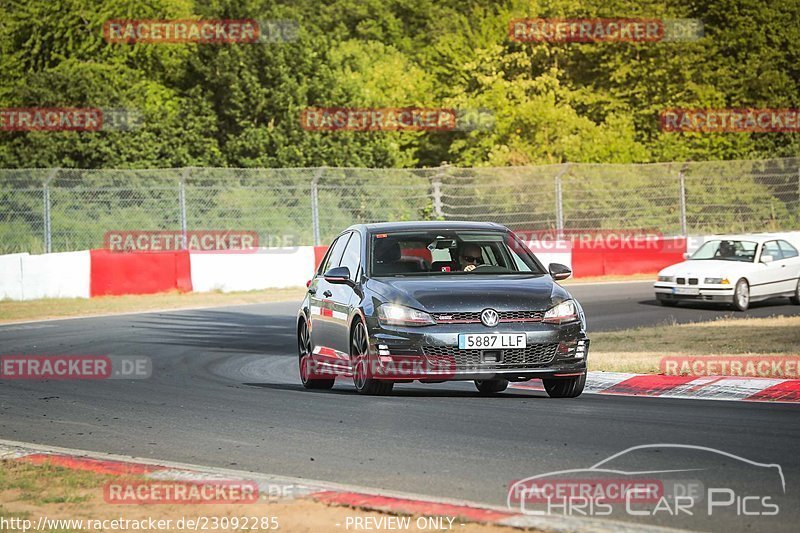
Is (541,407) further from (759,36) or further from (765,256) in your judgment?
(759,36)

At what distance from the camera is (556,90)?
170 feet

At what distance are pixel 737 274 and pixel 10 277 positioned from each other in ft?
45.5

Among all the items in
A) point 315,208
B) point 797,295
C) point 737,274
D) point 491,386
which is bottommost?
point 797,295

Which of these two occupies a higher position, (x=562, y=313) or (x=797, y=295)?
(x=562, y=313)

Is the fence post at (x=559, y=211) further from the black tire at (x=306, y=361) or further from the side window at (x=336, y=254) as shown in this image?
the black tire at (x=306, y=361)

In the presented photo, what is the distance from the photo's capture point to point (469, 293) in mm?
10344

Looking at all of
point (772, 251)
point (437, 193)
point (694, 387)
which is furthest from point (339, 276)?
point (437, 193)


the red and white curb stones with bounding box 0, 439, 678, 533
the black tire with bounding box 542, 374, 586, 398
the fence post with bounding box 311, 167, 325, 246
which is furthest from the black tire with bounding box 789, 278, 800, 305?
the red and white curb stones with bounding box 0, 439, 678, 533

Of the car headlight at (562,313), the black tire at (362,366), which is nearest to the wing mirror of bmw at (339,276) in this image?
the black tire at (362,366)

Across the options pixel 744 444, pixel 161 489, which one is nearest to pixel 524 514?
pixel 161 489

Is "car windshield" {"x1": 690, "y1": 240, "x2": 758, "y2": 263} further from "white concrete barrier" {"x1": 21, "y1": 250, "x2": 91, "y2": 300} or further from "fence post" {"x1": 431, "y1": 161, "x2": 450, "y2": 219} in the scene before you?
"white concrete barrier" {"x1": 21, "y1": 250, "x2": 91, "y2": 300}

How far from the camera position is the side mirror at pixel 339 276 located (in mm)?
11188

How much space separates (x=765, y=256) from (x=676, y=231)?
28.3 ft

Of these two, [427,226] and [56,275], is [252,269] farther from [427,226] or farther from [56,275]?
A: [427,226]
